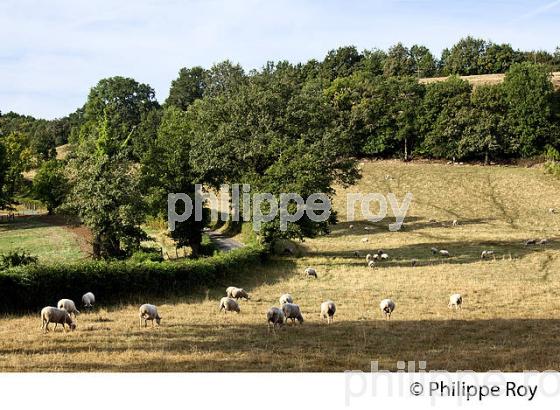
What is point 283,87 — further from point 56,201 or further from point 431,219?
point 56,201

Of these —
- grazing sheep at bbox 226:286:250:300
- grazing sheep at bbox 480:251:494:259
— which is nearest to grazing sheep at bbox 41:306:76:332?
grazing sheep at bbox 226:286:250:300

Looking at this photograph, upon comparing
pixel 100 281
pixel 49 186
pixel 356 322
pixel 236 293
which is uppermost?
pixel 49 186

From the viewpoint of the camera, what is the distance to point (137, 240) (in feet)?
161

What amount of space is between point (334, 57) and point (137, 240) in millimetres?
122320

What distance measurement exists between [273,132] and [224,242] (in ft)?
49.9

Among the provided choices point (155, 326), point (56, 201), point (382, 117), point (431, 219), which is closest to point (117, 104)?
point (56, 201)

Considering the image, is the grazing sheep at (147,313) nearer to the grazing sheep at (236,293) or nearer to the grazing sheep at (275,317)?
the grazing sheep at (275,317)

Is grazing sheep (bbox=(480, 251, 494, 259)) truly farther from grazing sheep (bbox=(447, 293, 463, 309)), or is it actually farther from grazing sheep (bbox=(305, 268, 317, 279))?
grazing sheep (bbox=(447, 293, 463, 309))

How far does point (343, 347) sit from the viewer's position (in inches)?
833

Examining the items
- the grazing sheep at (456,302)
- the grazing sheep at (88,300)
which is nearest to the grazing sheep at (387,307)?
the grazing sheep at (456,302)

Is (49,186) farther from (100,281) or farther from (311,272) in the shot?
(100,281)

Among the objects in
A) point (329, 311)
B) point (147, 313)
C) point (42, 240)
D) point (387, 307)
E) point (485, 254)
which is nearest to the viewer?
point (147, 313)

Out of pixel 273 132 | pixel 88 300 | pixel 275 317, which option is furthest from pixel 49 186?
pixel 275 317

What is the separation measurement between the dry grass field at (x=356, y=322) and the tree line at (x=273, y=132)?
8632 mm
